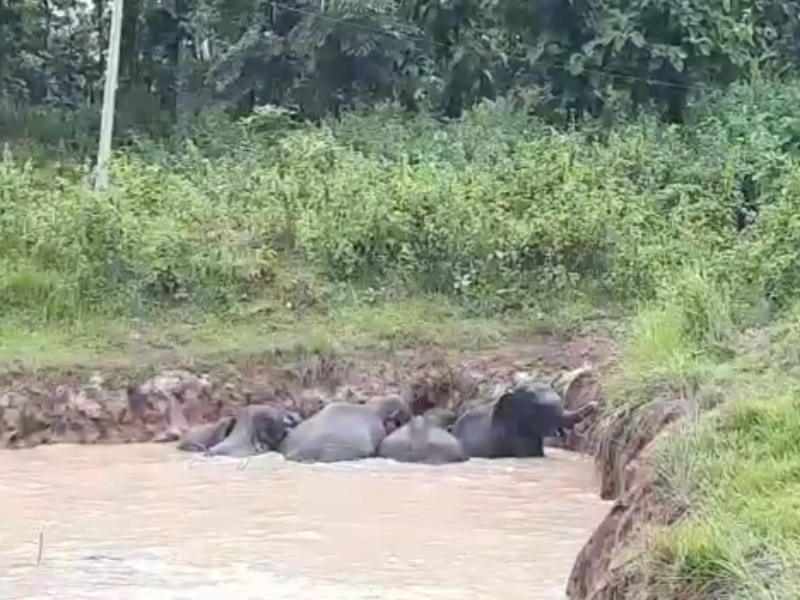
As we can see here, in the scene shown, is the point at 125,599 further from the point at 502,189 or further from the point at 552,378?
the point at 502,189

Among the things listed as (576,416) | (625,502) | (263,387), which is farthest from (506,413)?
(625,502)

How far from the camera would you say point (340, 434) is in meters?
10.3

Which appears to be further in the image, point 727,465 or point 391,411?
point 391,411

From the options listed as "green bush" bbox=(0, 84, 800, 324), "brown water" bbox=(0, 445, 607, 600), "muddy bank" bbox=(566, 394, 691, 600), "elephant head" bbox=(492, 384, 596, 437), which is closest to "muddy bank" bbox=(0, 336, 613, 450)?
"elephant head" bbox=(492, 384, 596, 437)

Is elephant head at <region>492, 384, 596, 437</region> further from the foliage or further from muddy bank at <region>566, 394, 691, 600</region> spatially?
the foliage

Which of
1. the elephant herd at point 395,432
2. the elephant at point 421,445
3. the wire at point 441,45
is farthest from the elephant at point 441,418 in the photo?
the wire at point 441,45

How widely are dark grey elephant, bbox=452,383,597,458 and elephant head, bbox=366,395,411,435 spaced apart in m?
0.40

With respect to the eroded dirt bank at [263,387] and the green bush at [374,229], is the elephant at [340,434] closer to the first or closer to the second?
the eroded dirt bank at [263,387]

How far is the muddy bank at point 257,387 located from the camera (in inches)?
435

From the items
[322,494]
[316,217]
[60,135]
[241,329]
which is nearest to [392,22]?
[60,135]

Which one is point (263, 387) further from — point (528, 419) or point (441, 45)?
point (441, 45)

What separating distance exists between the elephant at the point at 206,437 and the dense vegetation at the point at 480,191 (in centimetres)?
127

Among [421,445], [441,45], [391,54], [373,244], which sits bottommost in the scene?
[421,445]

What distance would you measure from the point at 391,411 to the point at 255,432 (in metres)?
0.94
